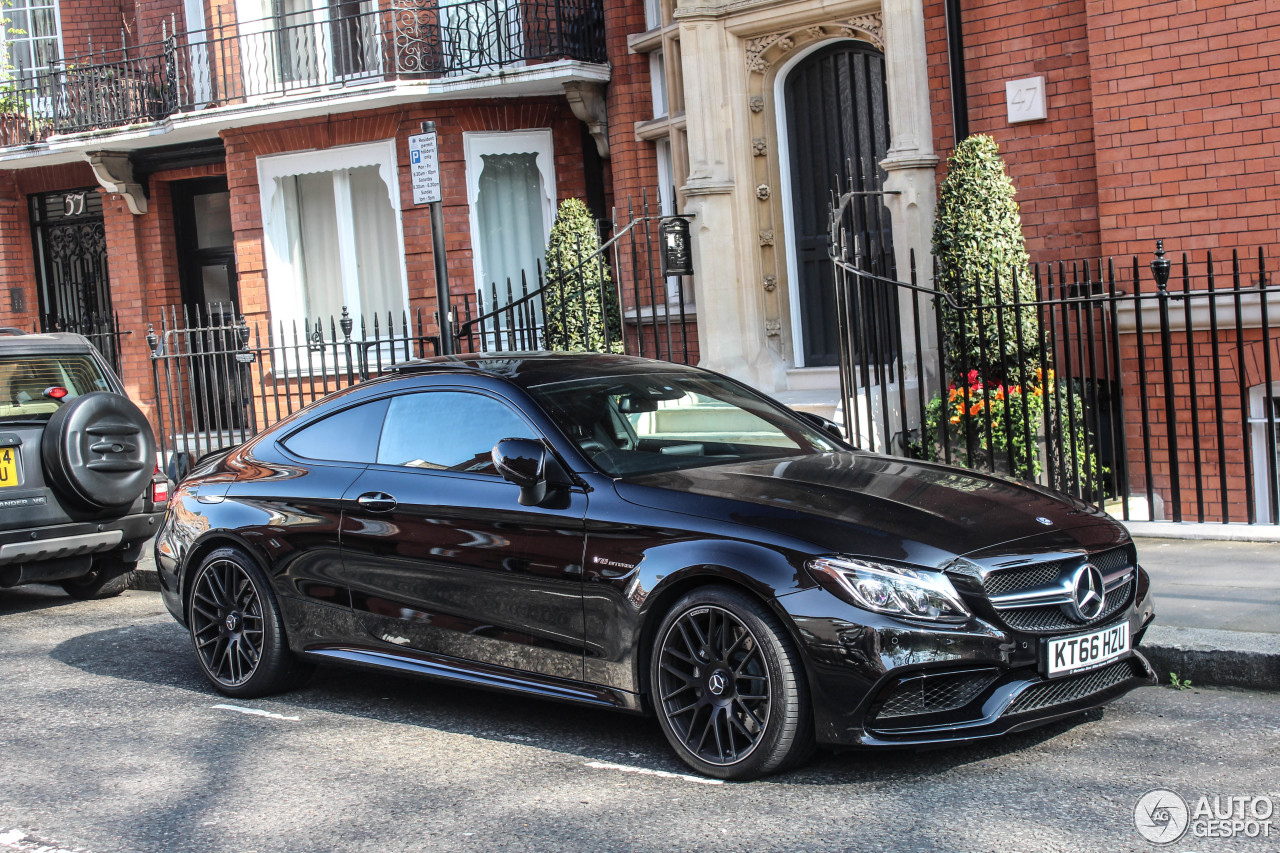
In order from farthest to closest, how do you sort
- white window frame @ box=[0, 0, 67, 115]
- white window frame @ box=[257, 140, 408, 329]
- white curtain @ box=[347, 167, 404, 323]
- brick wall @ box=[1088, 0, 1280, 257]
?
white window frame @ box=[0, 0, 67, 115] → white curtain @ box=[347, 167, 404, 323] → white window frame @ box=[257, 140, 408, 329] → brick wall @ box=[1088, 0, 1280, 257]

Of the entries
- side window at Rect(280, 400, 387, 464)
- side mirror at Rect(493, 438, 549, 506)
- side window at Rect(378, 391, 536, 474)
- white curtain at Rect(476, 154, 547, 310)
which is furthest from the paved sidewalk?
white curtain at Rect(476, 154, 547, 310)

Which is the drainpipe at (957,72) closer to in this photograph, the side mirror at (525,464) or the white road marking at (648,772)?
the side mirror at (525,464)

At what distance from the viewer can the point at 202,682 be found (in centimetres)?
696

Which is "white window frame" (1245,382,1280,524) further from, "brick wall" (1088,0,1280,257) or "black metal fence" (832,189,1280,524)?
"brick wall" (1088,0,1280,257)

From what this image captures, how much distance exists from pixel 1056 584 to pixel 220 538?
12.9 feet

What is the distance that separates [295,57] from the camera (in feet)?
53.5

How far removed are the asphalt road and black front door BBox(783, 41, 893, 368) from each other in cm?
729

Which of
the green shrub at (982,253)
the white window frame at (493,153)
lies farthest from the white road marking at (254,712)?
the white window frame at (493,153)

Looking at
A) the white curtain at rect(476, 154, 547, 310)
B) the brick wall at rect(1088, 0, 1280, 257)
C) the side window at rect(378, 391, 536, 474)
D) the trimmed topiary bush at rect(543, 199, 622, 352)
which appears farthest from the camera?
the white curtain at rect(476, 154, 547, 310)

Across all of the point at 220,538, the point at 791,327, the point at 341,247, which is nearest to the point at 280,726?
the point at 220,538

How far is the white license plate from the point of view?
184 inches

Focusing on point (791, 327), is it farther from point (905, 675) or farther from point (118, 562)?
point (905, 675)

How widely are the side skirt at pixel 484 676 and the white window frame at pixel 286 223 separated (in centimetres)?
1031
